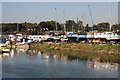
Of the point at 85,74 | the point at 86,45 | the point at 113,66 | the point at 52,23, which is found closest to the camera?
the point at 85,74

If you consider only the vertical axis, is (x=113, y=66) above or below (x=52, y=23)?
below

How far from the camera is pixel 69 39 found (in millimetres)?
65188

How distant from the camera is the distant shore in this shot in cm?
4162

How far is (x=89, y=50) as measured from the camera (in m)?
49.1

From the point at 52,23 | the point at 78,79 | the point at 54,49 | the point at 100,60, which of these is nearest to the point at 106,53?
the point at 100,60

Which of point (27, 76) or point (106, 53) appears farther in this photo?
point (106, 53)

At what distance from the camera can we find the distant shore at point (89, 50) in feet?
137

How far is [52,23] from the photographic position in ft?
449

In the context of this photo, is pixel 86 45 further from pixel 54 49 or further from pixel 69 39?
pixel 69 39

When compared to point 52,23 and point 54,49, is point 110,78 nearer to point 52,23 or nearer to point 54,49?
point 54,49

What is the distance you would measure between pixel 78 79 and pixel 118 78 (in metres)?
3.94

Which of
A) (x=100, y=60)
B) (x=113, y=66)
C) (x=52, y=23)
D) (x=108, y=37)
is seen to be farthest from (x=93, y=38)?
(x=52, y=23)

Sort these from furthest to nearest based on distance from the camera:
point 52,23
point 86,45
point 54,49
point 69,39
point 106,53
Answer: point 52,23
point 69,39
point 54,49
point 86,45
point 106,53

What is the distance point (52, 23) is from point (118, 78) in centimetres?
11124
